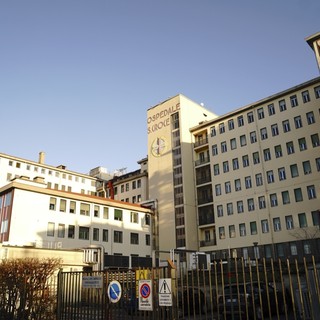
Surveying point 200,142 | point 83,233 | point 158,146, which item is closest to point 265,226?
point 200,142

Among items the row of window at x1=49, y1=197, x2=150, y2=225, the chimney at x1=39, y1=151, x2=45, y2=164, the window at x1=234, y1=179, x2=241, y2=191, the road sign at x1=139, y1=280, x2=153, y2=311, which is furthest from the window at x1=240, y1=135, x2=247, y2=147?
the chimney at x1=39, y1=151, x2=45, y2=164

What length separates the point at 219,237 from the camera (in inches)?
2026

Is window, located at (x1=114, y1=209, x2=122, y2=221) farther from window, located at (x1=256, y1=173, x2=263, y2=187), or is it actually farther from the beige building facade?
window, located at (x1=256, y1=173, x2=263, y2=187)

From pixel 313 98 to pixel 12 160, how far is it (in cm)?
5620

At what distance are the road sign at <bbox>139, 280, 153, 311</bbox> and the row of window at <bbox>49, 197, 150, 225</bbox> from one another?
124ft

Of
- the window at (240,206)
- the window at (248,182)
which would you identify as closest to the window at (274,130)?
the window at (248,182)

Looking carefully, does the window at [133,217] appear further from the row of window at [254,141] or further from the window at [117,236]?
the row of window at [254,141]

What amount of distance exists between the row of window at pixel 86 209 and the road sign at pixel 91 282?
116ft

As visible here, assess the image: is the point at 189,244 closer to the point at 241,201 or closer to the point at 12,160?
the point at 241,201

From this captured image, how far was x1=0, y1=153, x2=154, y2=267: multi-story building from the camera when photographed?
138ft

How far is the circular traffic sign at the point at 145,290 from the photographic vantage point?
9.66 meters

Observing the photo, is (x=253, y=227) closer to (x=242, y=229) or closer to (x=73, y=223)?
(x=242, y=229)

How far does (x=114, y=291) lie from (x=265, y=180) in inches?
1602

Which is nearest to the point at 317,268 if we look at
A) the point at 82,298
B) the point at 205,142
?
the point at 82,298
